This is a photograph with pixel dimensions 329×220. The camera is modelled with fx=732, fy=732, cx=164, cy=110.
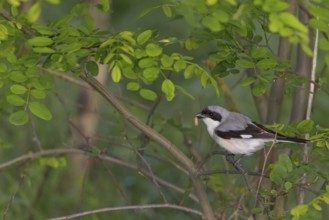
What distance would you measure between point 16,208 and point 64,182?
111 cm

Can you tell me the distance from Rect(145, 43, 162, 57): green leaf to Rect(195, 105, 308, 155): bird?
1199 millimetres

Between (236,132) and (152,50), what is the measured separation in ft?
4.51

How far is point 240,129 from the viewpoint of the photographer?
5.86 metres

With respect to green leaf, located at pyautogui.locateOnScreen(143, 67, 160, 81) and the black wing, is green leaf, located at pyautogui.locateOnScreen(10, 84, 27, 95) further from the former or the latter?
the black wing

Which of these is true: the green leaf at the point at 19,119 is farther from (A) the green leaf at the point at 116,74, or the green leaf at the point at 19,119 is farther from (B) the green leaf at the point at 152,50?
(B) the green leaf at the point at 152,50

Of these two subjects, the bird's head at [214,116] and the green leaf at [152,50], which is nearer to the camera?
the green leaf at [152,50]

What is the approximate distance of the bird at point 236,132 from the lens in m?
5.62

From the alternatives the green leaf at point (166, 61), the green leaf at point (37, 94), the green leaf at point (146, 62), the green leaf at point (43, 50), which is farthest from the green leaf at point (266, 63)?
the green leaf at point (37, 94)

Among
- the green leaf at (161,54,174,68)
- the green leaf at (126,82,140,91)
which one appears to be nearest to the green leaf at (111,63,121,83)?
the green leaf at (161,54,174,68)

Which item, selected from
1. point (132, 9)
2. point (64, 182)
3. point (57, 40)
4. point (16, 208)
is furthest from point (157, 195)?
point (132, 9)

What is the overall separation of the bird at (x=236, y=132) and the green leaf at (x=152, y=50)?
120 centimetres

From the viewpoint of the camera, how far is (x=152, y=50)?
15.7 ft

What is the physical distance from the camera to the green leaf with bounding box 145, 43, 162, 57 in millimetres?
4758

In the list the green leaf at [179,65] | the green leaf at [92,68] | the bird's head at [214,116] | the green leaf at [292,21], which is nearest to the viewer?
the green leaf at [292,21]
